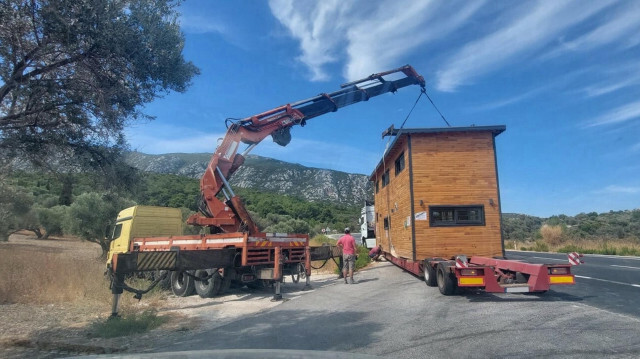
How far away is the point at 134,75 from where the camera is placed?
6.39 metres

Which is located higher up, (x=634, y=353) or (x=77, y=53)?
(x=77, y=53)

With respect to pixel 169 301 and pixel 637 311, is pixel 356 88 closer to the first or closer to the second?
pixel 169 301

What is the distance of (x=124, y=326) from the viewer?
24.9 ft

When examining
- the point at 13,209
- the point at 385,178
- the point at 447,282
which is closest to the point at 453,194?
the point at 447,282

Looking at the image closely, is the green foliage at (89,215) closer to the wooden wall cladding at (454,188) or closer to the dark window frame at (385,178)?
the dark window frame at (385,178)

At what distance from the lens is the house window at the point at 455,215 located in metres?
13.4

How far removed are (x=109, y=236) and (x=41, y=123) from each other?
1065cm

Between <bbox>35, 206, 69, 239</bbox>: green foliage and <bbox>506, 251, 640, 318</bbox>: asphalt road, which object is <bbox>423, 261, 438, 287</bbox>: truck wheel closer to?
<bbox>506, 251, 640, 318</bbox>: asphalt road

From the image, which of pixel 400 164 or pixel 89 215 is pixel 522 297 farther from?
pixel 89 215

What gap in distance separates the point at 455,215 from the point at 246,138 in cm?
736

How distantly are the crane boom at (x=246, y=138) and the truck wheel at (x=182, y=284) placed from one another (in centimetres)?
171

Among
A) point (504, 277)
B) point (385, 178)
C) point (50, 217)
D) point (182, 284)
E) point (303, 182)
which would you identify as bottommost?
point (182, 284)

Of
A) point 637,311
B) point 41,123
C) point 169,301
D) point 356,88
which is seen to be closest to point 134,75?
point 41,123

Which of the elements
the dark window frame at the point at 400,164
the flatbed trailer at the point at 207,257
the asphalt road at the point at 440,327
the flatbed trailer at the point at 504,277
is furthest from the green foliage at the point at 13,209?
the flatbed trailer at the point at 504,277
